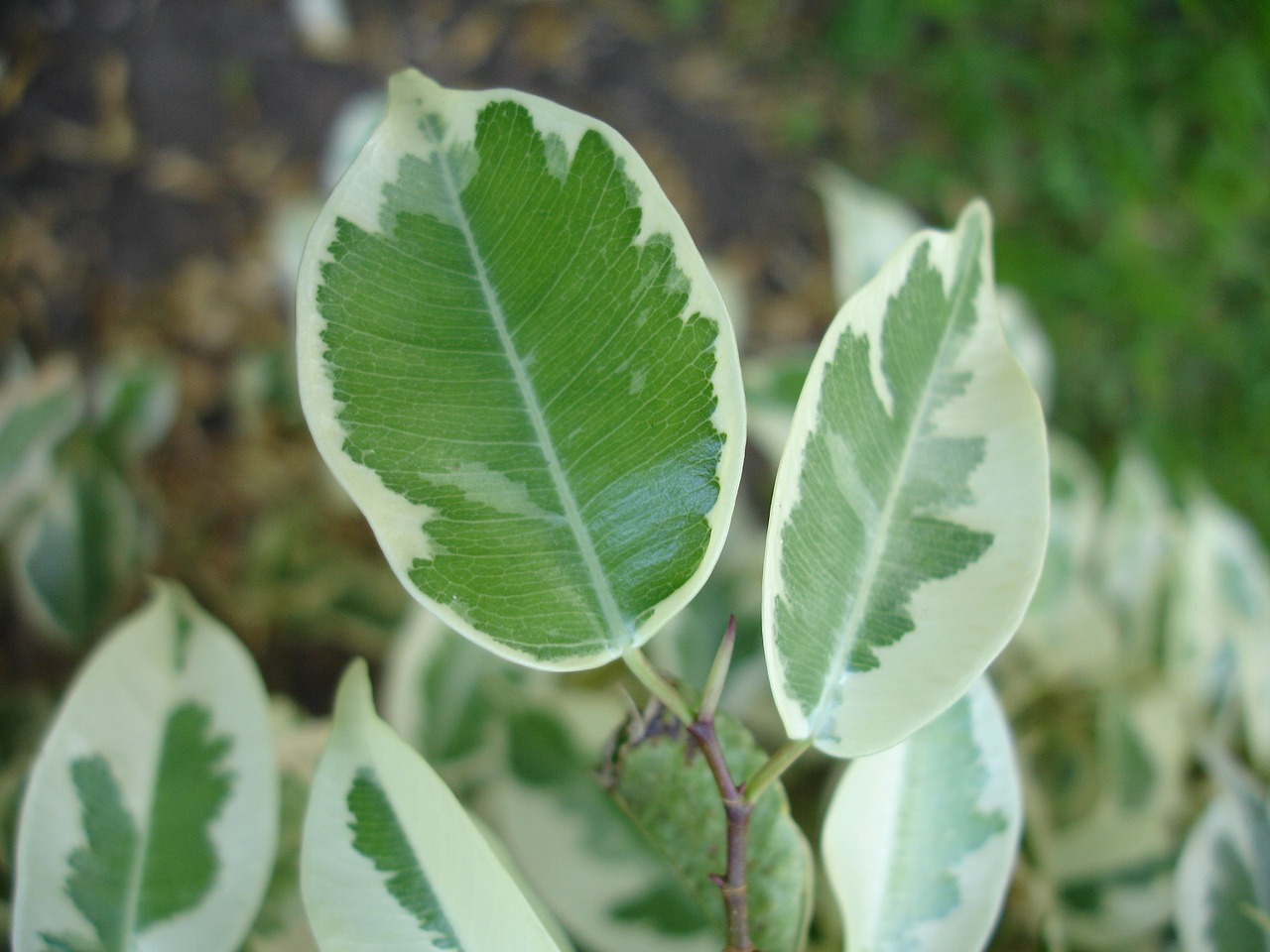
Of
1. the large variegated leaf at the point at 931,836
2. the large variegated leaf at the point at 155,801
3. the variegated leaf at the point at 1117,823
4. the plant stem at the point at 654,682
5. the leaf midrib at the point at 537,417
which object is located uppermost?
the leaf midrib at the point at 537,417

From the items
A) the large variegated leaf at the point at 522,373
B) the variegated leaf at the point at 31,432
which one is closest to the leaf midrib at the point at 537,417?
the large variegated leaf at the point at 522,373

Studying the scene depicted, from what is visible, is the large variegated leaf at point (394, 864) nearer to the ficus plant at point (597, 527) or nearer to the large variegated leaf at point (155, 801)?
the ficus plant at point (597, 527)

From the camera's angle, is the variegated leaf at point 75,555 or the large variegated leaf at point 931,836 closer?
the large variegated leaf at point 931,836

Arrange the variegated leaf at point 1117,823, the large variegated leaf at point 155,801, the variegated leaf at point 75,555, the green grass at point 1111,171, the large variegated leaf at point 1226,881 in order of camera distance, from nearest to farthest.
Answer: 1. the large variegated leaf at point 155,801
2. the large variegated leaf at point 1226,881
3. the variegated leaf at point 1117,823
4. the variegated leaf at point 75,555
5. the green grass at point 1111,171

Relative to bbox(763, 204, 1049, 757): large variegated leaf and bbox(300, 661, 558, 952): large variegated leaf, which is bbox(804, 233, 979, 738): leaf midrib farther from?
bbox(300, 661, 558, 952): large variegated leaf

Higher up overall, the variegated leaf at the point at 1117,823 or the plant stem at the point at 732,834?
the plant stem at the point at 732,834

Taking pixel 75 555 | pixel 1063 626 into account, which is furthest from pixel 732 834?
pixel 75 555

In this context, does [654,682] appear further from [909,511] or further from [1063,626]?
[1063,626]

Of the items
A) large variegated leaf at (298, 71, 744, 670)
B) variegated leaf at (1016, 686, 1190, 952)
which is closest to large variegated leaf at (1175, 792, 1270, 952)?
variegated leaf at (1016, 686, 1190, 952)

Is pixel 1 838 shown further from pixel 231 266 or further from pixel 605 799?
pixel 231 266
